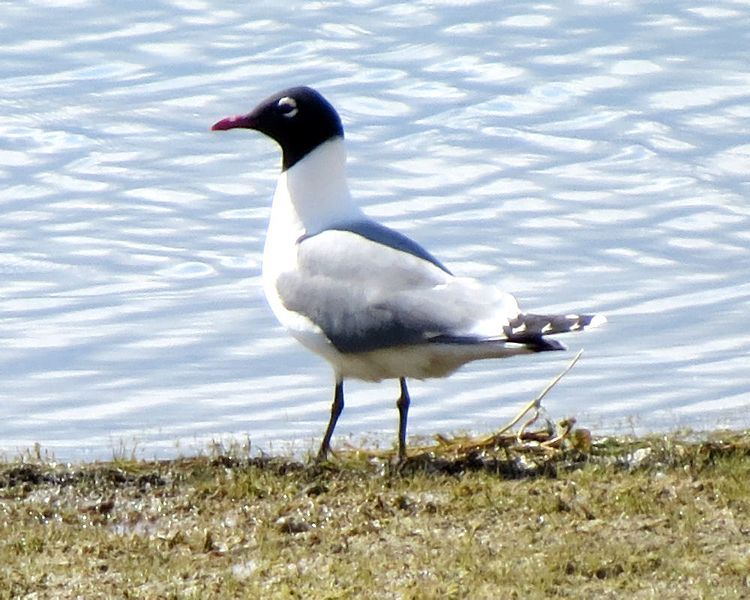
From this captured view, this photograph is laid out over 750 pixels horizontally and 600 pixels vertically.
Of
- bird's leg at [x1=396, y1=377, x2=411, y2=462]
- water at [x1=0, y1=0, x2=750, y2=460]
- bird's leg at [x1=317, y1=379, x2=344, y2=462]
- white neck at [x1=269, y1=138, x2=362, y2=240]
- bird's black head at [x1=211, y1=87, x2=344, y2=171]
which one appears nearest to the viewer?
bird's leg at [x1=396, y1=377, x2=411, y2=462]

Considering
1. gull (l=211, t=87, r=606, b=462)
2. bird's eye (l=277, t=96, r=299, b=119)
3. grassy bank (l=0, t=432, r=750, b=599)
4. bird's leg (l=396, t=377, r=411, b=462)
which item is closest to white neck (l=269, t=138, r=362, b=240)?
gull (l=211, t=87, r=606, b=462)

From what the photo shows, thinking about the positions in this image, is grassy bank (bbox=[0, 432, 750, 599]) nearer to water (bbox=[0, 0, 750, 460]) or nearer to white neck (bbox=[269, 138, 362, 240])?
white neck (bbox=[269, 138, 362, 240])

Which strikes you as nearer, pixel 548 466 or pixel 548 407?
pixel 548 466

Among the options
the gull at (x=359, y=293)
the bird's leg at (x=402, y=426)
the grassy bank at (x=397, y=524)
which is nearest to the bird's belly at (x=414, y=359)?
the gull at (x=359, y=293)

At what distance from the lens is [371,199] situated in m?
12.3

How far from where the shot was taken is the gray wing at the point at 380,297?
7.19 m

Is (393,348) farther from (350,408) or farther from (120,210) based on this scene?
(120,210)

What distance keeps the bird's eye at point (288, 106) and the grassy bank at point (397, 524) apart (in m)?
1.61

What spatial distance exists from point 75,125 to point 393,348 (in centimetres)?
682

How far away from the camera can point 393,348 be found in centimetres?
732

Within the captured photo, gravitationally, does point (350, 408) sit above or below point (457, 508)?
below

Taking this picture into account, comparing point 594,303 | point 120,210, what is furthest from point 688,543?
point 120,210

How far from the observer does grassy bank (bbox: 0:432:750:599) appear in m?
5.65

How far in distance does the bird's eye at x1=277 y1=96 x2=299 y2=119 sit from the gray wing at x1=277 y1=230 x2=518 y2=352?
75cm
